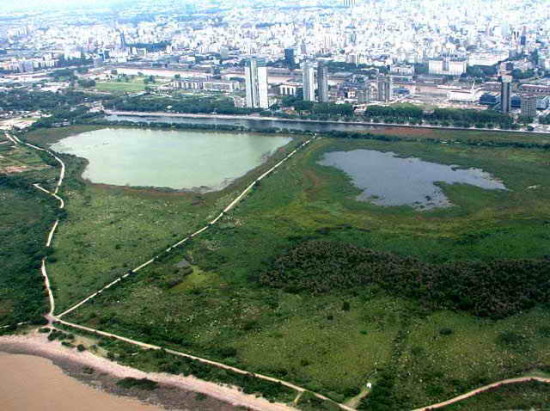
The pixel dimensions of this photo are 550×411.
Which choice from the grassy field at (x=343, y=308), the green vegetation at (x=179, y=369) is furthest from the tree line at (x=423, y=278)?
the green vegetation at (x=179, y=369)

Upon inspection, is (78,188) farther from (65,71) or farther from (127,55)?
(127,55)

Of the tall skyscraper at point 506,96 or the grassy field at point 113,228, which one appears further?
the tall skyscraper at point 506,96

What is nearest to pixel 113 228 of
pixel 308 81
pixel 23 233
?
pixel 23 233

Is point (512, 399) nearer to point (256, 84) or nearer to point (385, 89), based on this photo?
point (385, 89)

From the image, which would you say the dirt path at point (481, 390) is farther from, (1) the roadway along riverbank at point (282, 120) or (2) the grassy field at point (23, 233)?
(1) the roadway along riverbank at point (282, 120)

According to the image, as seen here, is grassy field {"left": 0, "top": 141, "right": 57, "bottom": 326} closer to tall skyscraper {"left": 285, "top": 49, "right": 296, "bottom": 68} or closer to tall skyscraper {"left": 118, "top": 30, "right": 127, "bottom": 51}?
tall skyscraper {"left": 285, "top": 49, "right": 296, "bottom": 68}

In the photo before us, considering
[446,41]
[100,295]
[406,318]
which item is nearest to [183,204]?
[100,295]

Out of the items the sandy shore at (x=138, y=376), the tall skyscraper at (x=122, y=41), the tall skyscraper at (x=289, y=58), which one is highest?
the tall skyscraper at (x=122, y=41)
